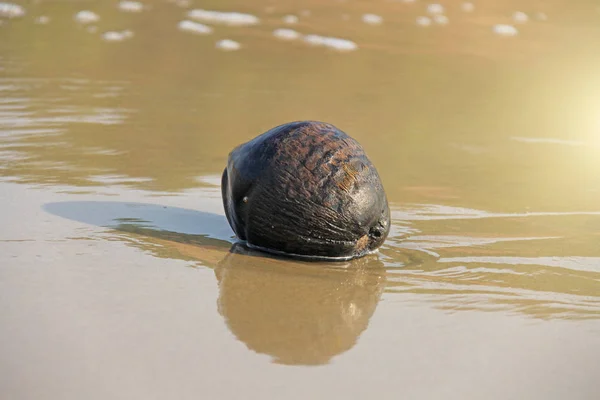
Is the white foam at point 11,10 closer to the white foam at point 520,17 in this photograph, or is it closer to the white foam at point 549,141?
the white foam at point 520,17

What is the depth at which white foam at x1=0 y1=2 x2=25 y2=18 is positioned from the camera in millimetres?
14094

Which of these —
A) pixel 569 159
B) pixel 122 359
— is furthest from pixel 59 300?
pixel 569 159

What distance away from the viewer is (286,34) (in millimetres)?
13219

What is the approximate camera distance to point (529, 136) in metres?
9.37

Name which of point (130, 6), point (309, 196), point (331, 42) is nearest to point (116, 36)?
point (130, 6)

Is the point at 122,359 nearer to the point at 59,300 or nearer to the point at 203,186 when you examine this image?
the point at 59,300

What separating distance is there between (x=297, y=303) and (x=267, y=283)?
37 cm

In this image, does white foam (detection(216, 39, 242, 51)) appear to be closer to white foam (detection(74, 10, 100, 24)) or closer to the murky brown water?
the murky brown water

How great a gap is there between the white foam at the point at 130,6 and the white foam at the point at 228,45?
2.40m

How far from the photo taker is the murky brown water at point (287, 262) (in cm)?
386

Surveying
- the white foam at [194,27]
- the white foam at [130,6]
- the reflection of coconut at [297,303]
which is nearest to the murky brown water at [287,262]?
the reflection of coconut at [297,303]

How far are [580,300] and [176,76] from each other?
765 centimetres

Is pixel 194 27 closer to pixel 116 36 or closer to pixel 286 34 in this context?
pixel 116 36

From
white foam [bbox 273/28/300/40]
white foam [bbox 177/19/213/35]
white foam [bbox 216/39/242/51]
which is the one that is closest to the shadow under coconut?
white foam [bbox 216/39/242/51]
